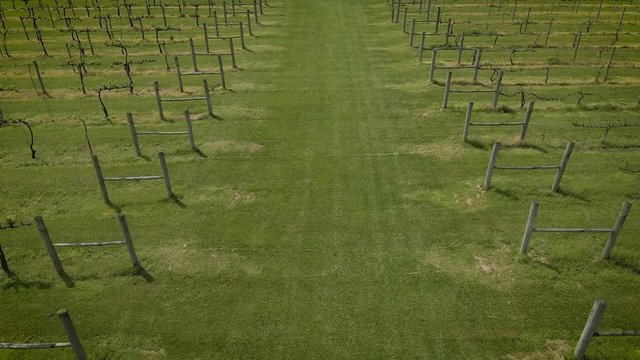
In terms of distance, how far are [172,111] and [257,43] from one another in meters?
11.6

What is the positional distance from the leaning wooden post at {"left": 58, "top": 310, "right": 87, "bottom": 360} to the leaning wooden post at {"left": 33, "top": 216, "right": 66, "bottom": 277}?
3.10 meters

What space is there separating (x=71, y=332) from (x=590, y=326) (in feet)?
29.5

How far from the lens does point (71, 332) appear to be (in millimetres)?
7484

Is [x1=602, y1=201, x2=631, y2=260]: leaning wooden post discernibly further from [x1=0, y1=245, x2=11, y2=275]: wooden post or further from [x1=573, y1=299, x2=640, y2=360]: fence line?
[x1=0, y1=245, x2=11, y2=275]: wooden post

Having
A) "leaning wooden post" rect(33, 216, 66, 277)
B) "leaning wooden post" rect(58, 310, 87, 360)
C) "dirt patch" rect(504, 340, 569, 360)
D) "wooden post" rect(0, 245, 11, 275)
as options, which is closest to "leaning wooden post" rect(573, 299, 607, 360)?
"dirt patch" rect(504, 340, 569, 360)

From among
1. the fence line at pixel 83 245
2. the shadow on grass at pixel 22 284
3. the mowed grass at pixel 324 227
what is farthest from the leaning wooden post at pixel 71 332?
the shadow on grass at pixel 22 284

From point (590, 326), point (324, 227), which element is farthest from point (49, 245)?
point (590, 326)

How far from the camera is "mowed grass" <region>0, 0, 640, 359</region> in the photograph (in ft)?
30.0

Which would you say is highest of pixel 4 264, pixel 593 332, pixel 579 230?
pixel 579 230

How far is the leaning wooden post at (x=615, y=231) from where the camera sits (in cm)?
989

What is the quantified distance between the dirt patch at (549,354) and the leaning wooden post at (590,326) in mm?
250

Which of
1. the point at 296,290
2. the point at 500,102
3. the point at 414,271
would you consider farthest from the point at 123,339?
the point at 500,102

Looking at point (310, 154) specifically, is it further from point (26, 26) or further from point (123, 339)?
point (26, 26)

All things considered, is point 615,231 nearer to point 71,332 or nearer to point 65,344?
point 71,332
